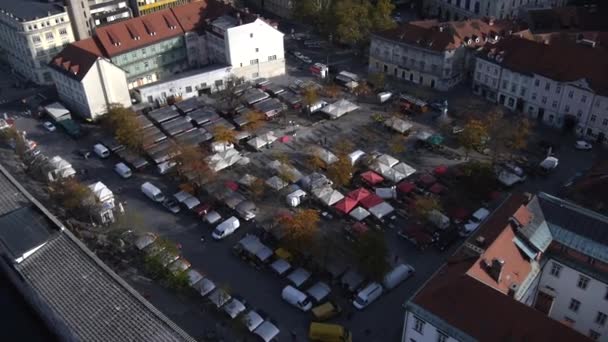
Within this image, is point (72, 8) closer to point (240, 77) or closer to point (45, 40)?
point (45, 40)

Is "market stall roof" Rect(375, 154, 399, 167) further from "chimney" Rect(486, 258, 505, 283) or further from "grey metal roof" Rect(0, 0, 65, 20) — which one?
"grey metal roof" Rect(0, 0, 65, 20)

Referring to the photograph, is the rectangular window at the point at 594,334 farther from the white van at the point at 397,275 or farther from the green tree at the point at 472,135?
the green tree at the point at 472,135

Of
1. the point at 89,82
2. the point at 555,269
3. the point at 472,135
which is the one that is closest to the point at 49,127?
the point at 89,82

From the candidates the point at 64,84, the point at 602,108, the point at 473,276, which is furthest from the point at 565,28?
the point at 64,84

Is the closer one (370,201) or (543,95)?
(370,201)

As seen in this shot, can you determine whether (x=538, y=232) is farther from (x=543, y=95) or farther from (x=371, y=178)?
(x=543, y=95)

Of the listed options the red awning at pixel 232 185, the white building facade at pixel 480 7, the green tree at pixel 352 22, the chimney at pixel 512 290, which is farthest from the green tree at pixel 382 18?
the chimney at pixel 512 290
